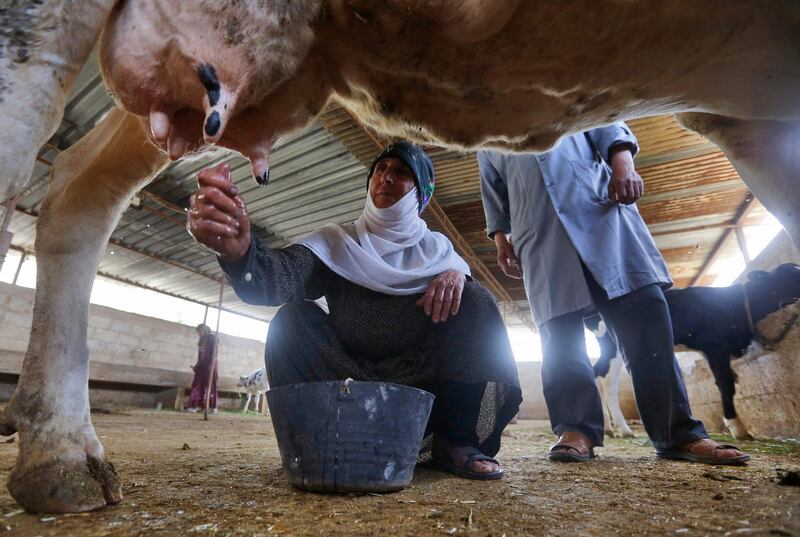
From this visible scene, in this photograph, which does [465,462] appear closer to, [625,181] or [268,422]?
[625,181]

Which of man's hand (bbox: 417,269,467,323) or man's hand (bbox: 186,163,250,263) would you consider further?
man's hand (bbox: 417,269,467,323)

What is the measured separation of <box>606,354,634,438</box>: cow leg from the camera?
14.6ft

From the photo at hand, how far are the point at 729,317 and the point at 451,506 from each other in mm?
3674

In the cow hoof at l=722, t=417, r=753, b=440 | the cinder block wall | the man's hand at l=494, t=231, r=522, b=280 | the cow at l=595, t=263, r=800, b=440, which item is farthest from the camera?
the cinder block wall

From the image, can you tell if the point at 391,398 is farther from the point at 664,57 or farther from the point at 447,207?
the point at 447,207

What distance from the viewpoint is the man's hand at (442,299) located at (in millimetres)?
1657

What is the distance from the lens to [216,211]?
1.03 meters

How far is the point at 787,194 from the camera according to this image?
1.14 metres

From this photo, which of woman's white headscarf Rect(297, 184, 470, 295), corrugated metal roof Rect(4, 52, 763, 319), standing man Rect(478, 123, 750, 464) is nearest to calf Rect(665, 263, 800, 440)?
corrugated metal roof Rect(4, 52, 763, 319)

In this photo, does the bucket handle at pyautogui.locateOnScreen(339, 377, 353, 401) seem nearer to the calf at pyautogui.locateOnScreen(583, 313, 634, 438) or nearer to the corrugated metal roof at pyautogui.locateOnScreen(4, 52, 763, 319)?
the corrugated metal roof at pyautogui.locateOnScreen(4, 52, 763, 319)

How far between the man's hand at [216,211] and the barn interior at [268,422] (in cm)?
16

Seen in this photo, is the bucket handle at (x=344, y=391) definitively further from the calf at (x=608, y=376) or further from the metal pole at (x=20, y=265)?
the metal pole at (x=20, y=265)

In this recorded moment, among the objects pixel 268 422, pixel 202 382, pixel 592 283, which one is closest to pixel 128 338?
pixel 202 382

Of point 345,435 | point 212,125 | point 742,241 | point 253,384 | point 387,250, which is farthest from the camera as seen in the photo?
point 253,384
